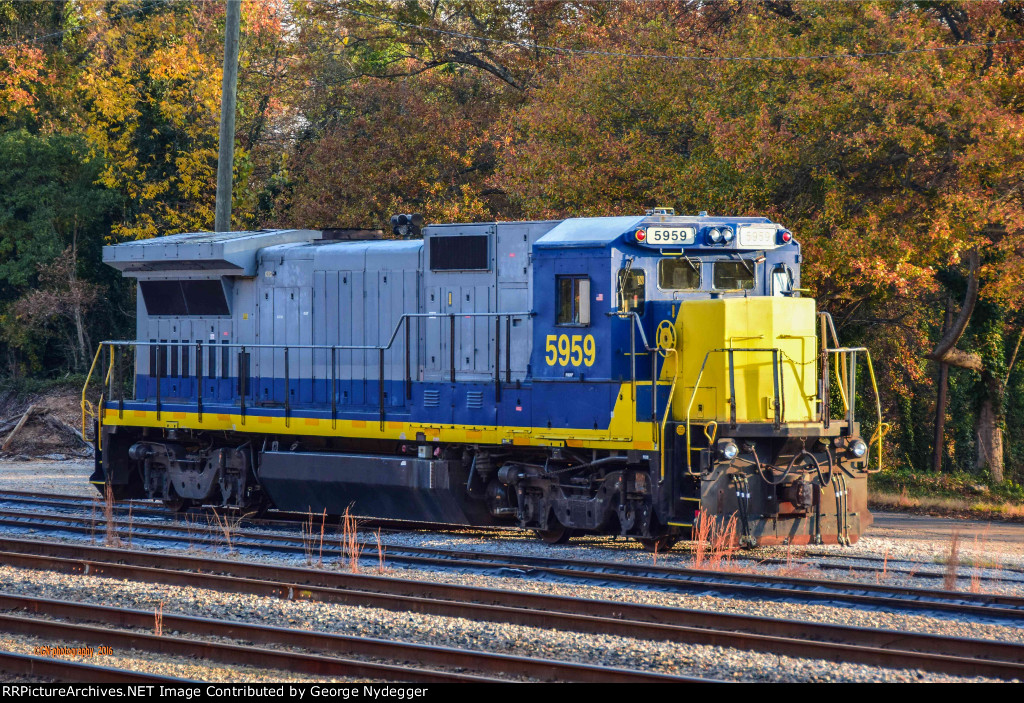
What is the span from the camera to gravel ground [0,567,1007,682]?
748cm

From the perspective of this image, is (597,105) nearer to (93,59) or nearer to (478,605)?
(478,605)

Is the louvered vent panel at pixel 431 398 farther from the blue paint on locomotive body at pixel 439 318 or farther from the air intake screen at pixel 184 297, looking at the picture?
the air intake screen at pixel 184 297

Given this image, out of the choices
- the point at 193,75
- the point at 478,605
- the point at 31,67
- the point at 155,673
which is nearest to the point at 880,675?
the point at 478,605

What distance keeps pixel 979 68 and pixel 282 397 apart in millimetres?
11527

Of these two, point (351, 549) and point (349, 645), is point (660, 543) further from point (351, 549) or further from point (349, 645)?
point (349, 645)

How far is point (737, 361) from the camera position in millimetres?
11680

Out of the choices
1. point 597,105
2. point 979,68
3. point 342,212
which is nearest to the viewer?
point 979,68

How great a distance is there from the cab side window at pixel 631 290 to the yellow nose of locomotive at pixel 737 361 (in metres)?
0.44

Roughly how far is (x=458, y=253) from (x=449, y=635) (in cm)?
575

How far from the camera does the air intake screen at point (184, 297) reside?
15742mm

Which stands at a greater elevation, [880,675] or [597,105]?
[597,105]

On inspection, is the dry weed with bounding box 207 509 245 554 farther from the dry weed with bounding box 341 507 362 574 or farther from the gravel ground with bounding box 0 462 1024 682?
the gravel ground with bounding box 0 462 1024 682

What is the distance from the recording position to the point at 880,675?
24.3 feet

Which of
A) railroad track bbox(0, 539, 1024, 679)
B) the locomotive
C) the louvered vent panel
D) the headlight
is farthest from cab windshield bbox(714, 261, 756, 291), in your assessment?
railroad track bbox(0, 539, 1024, 679)
